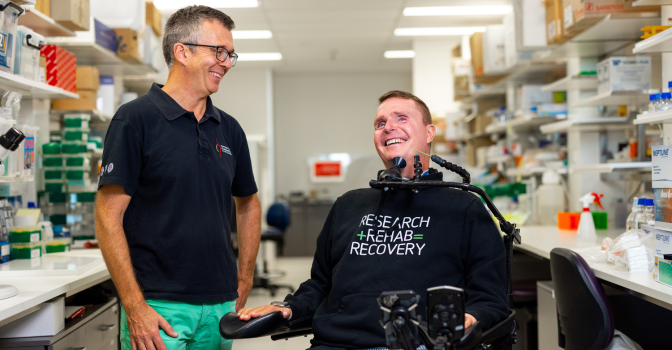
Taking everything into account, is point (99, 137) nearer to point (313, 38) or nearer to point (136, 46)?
point (136, 46)

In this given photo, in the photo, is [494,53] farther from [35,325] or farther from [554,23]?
[35,325]

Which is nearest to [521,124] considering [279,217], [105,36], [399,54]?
[279,217]

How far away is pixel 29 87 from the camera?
215 centimetres

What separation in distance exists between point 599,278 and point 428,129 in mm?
837

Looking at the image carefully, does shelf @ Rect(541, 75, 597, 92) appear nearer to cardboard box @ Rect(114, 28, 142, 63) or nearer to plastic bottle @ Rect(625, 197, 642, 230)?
plastic bottle @ Rect(625, 197, 642, 230)

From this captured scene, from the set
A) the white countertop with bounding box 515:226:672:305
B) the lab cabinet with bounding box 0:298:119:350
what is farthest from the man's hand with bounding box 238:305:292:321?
the white countertop with bounding box 515:226:672:305

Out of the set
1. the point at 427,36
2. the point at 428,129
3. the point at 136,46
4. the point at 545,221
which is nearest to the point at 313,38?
the point at 427,36

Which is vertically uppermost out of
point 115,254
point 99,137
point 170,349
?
point 99,137

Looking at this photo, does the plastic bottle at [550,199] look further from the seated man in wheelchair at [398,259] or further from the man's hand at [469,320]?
the man's hand at [469,320]

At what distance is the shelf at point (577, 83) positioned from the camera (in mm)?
3268

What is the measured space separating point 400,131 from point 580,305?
87 cm

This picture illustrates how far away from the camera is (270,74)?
8.40 meters

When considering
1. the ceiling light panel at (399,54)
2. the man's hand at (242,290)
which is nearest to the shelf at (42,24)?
the man's hand at (242,290)

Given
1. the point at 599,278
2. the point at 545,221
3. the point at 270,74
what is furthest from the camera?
the point at 270,74
